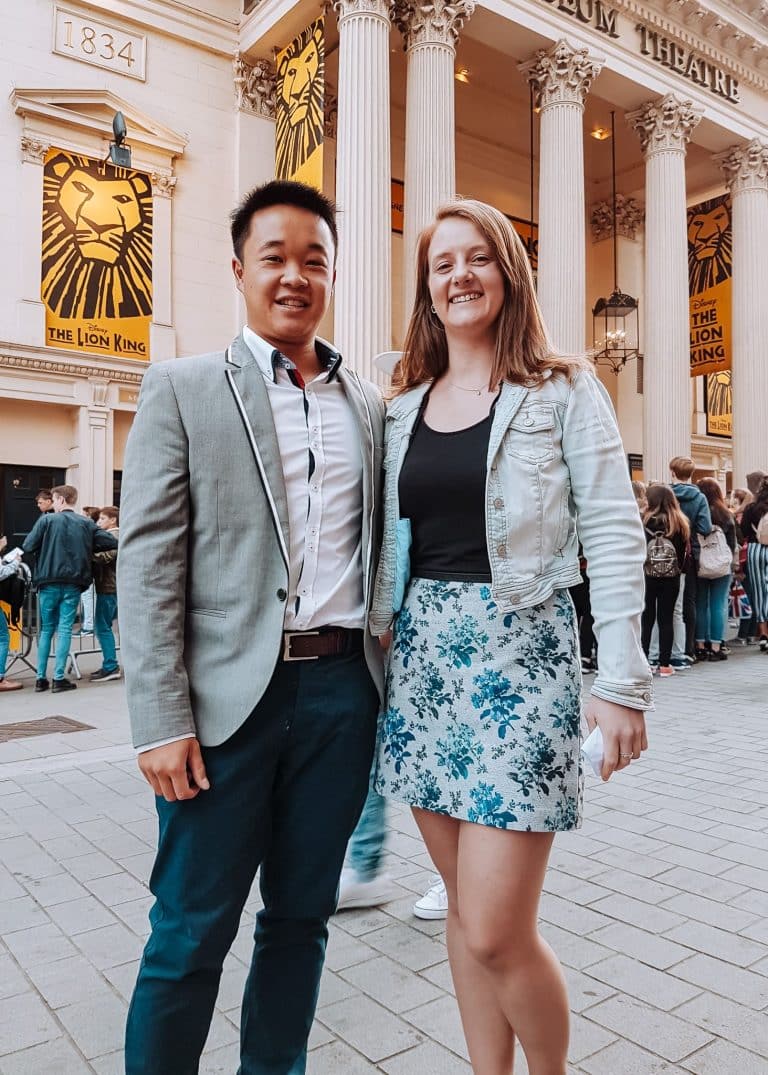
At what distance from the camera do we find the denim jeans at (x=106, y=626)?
30.8 ft

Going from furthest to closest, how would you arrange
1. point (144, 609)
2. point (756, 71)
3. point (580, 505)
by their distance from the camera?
point (756, 71)
point (580, 505)
point (144, 609)

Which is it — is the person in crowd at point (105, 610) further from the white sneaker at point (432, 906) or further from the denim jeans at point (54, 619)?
the white sneaker at point (432, 906)

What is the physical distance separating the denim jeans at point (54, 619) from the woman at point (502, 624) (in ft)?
24.9

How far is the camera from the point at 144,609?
1768 millimetres

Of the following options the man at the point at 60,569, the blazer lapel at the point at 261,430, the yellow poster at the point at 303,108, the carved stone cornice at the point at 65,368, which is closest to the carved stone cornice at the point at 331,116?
the yellow poster at the point at 303,108

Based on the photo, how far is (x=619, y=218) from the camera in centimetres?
2527

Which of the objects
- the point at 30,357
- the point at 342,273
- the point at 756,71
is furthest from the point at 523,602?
the point at 756,71

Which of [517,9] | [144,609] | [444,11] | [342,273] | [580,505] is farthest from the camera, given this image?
[517,9]

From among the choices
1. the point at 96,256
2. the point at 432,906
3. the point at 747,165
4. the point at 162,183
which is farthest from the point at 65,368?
the point at 747,165

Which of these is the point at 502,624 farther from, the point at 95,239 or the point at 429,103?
the point at 95,239

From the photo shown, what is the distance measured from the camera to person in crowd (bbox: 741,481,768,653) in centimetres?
1052

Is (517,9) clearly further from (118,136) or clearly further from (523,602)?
(523,602)

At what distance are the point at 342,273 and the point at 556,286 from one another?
5.01 metres

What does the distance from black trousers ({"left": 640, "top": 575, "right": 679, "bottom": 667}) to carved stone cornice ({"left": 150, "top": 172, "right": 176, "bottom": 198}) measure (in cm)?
1215
